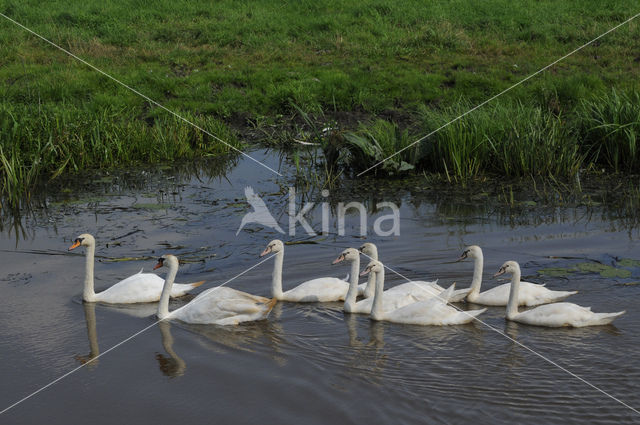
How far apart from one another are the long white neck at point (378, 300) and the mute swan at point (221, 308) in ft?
3.31

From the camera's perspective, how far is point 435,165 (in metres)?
14.2

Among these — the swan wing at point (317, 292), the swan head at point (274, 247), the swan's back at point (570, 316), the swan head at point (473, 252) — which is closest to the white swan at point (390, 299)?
the swan wing at point (317, 292)

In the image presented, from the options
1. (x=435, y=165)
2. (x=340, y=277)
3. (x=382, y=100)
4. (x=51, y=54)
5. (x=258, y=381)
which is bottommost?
(x=258, y=381)

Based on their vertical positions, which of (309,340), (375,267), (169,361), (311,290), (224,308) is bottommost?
(169,361)

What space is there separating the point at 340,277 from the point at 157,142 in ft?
24.2

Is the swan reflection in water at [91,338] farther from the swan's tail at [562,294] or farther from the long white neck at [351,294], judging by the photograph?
the swan's tail at [562,294]

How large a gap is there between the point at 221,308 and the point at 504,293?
2.85 metres

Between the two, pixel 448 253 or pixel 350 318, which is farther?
pixel 448 253

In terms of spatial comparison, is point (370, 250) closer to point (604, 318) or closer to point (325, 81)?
point (604, 318)

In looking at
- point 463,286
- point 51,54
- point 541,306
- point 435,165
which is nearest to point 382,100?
point 435,165

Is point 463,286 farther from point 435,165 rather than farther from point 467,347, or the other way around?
point 435,165

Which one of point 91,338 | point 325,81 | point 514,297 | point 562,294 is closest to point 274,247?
point 91,338

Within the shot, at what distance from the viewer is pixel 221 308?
8.14m

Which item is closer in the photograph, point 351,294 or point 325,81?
point 351,294
